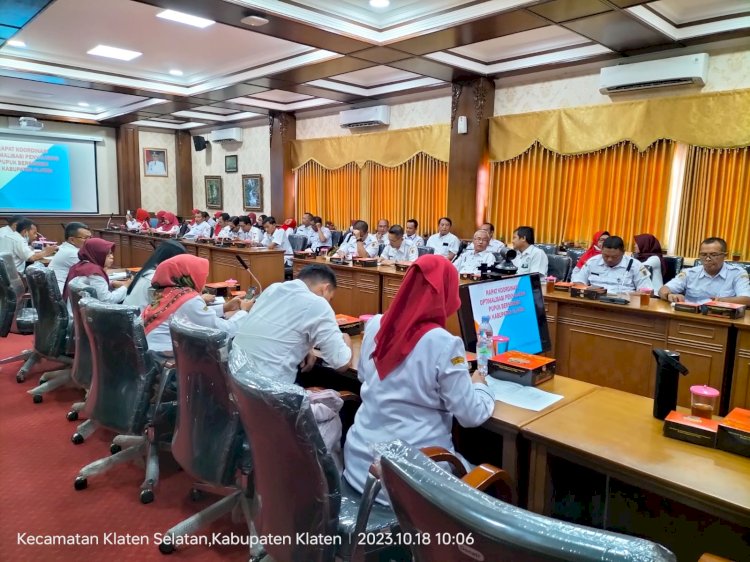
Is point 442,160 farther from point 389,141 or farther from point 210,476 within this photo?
point 210,476

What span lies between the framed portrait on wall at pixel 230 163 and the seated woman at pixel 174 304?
28.1 ft

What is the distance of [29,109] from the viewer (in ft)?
32.0

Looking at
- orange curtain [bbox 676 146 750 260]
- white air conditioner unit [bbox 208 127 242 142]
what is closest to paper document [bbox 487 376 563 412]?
orange curtain [bbox 676 146 750 260]

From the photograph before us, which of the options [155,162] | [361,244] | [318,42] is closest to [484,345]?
[318,42]

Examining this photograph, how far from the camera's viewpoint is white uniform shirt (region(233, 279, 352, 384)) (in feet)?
7.09

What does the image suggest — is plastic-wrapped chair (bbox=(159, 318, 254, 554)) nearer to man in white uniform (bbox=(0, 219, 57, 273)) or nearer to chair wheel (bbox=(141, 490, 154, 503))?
chair wheel (bbox=(141, 490, 154, 503))

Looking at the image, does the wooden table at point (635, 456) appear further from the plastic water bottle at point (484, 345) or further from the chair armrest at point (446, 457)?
the plastic water bottle at point (484, 345)

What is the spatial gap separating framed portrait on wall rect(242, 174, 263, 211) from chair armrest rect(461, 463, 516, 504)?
9.39 metres

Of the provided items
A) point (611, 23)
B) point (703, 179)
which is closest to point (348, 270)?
point (611, 23)

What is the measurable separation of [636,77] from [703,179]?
121 cm

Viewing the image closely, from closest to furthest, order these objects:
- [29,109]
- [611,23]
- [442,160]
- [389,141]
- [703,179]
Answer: [611,23]
[703,179]
[442,160]
[389,141]
[29,109]

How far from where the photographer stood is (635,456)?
4.66 ft

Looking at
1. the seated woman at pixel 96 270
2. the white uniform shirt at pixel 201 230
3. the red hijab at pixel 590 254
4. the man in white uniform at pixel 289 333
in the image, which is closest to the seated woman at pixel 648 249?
the red hijab at pixel 590 254

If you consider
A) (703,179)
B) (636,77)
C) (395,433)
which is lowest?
(395,433)
